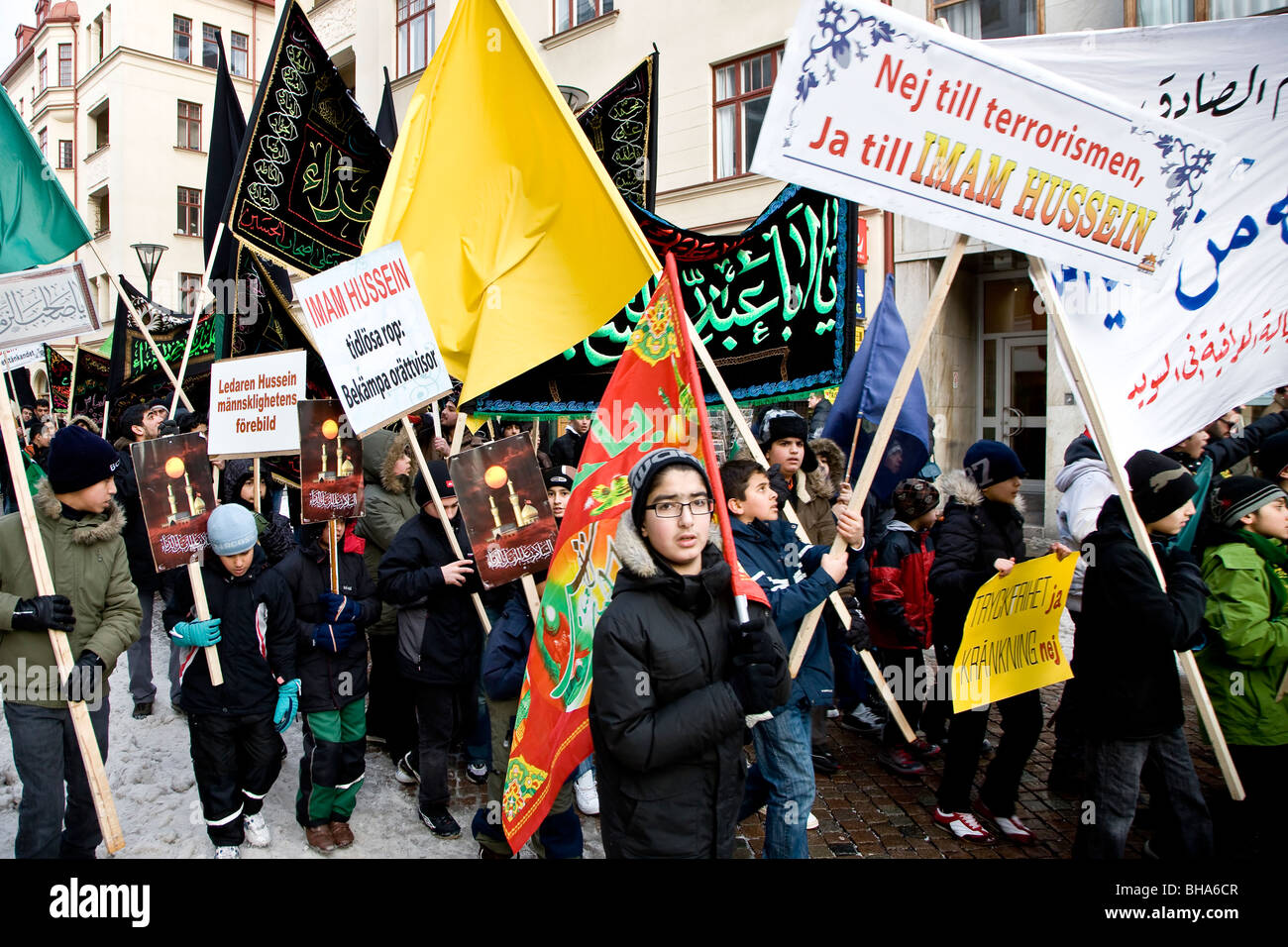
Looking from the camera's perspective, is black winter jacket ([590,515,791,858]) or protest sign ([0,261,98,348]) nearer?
black winter jacket ([590,515,791,858])

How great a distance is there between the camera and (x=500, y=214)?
14.1ft

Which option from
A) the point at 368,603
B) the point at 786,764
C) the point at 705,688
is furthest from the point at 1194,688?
the point at 368,603

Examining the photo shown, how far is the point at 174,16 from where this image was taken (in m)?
33.9

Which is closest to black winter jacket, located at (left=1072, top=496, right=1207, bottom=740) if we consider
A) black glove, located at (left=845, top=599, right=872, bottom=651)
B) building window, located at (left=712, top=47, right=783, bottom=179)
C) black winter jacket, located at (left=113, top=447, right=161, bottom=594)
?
black glove, located at (left=845, top=599, right=872, bottom=651)

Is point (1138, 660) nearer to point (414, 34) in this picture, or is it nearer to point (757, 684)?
point (757, 684)

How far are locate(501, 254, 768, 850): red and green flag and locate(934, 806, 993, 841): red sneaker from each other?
7.28ft

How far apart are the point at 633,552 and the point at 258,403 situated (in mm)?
3222

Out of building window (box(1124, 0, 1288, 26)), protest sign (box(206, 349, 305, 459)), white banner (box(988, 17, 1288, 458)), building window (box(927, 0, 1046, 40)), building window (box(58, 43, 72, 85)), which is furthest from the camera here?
building window (box(58, 43, 72, 85))

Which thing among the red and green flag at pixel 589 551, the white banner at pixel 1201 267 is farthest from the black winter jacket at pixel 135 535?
the white banner at pixel 1201 267

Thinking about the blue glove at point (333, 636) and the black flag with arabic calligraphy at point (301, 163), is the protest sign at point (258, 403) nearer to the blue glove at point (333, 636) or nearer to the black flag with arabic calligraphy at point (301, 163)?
the black flag with arabic calligraphy at point (301, 163)

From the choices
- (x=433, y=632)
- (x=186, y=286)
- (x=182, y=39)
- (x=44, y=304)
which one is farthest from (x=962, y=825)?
(x=182, y=39)

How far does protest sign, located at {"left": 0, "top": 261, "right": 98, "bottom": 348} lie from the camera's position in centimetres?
397

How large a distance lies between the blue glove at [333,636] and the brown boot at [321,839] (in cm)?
91

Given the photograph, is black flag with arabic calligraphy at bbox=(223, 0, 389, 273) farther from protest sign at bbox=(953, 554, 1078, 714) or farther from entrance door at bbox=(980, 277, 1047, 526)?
entrance door at bbox=(980, 277, 1047, 526)
